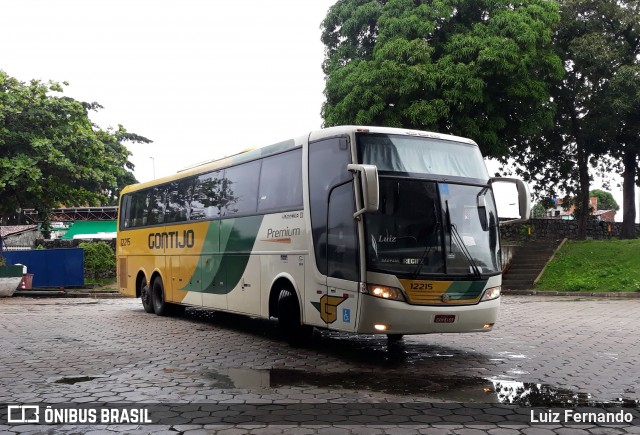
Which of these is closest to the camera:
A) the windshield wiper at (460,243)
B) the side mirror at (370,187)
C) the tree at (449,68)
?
the side mirror at (370,187)

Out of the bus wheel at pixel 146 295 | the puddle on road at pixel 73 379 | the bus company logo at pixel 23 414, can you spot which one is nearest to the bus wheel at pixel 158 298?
the bus wheel at pixel 146 295

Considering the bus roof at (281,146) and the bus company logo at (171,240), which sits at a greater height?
the bus roof at (281,146)

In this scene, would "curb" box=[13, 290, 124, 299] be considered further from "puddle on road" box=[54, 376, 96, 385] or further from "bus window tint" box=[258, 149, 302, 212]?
"puddle on road" box=[54, 376, 96, 385]

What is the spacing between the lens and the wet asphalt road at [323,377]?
6.17 metres

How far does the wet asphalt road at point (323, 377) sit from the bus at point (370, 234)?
2.37 ft

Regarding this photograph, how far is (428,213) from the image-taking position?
9.38 m

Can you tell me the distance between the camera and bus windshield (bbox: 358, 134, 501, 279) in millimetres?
9188

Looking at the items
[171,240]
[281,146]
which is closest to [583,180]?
[171,240]

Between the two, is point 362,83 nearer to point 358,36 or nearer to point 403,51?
point 403,51

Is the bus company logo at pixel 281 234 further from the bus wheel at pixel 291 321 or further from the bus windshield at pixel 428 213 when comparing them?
the bus windshield at pixel 428 213

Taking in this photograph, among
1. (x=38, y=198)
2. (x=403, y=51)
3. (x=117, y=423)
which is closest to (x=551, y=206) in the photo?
(x=403, y=51)

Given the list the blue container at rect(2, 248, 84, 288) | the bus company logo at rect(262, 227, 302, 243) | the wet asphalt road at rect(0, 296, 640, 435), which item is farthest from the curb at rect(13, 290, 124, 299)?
the bus company logo at rect(262, 227, 302, 243)

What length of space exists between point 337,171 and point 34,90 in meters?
21.2

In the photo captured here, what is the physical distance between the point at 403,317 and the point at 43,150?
21099mm
